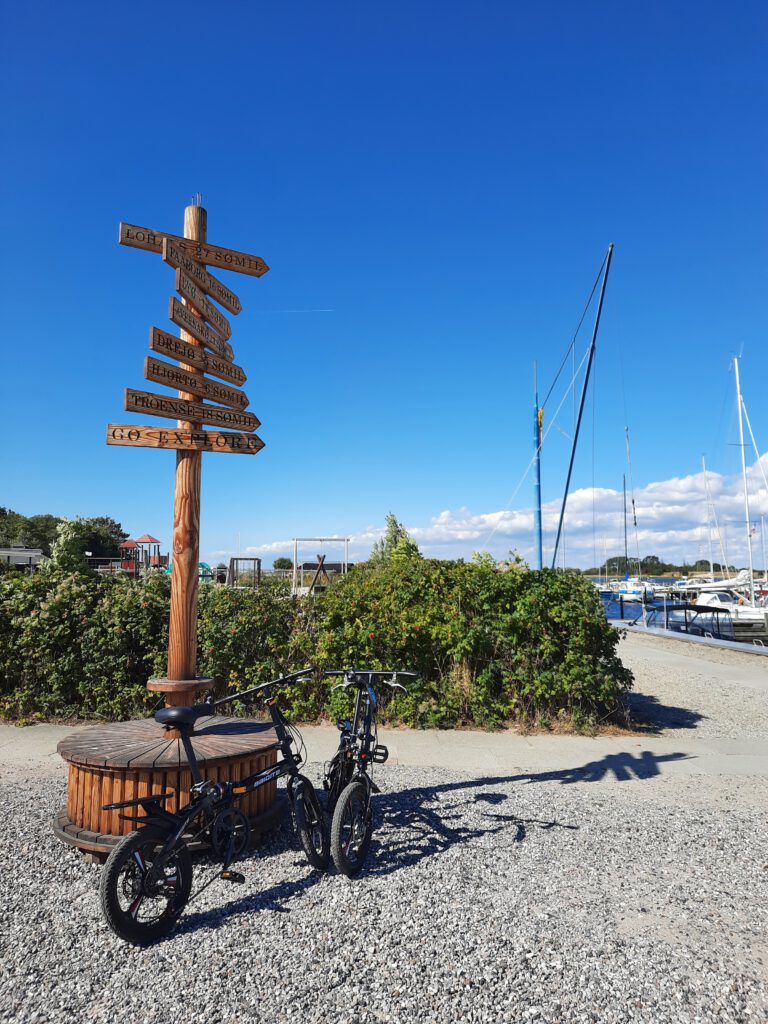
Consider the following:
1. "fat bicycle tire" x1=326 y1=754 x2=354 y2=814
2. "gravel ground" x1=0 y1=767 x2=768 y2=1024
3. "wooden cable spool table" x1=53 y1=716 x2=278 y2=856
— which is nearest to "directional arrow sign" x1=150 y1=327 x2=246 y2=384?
"wooden cable spool table" x1=53 y1=716 x2=278 y2=856

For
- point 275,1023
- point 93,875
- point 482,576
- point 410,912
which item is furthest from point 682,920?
point 482,576

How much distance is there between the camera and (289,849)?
413cm

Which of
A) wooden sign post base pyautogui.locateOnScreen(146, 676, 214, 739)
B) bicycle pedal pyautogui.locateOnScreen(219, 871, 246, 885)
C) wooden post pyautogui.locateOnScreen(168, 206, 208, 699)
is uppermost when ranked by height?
wooden post pyautogui.locateOnScreen(168, 206, 208, 699)

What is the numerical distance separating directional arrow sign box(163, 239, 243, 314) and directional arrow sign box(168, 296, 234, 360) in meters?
0.24

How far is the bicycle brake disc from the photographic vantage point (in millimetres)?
3445

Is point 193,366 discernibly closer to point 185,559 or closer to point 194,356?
point 194,356

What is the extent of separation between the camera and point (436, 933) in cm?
309

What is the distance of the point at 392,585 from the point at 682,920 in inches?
205

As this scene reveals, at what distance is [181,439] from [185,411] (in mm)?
197

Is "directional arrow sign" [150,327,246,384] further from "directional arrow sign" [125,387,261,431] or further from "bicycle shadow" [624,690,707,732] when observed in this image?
"bicycle shadow" [624,690,707,732]

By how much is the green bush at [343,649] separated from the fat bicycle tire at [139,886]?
4295mm

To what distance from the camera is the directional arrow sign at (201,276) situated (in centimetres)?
429

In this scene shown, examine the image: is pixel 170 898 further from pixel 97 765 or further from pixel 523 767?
pixel 523 767

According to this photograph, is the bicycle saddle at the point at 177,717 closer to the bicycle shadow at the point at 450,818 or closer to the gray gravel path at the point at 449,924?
the gray gravel path at the point at 449,924
